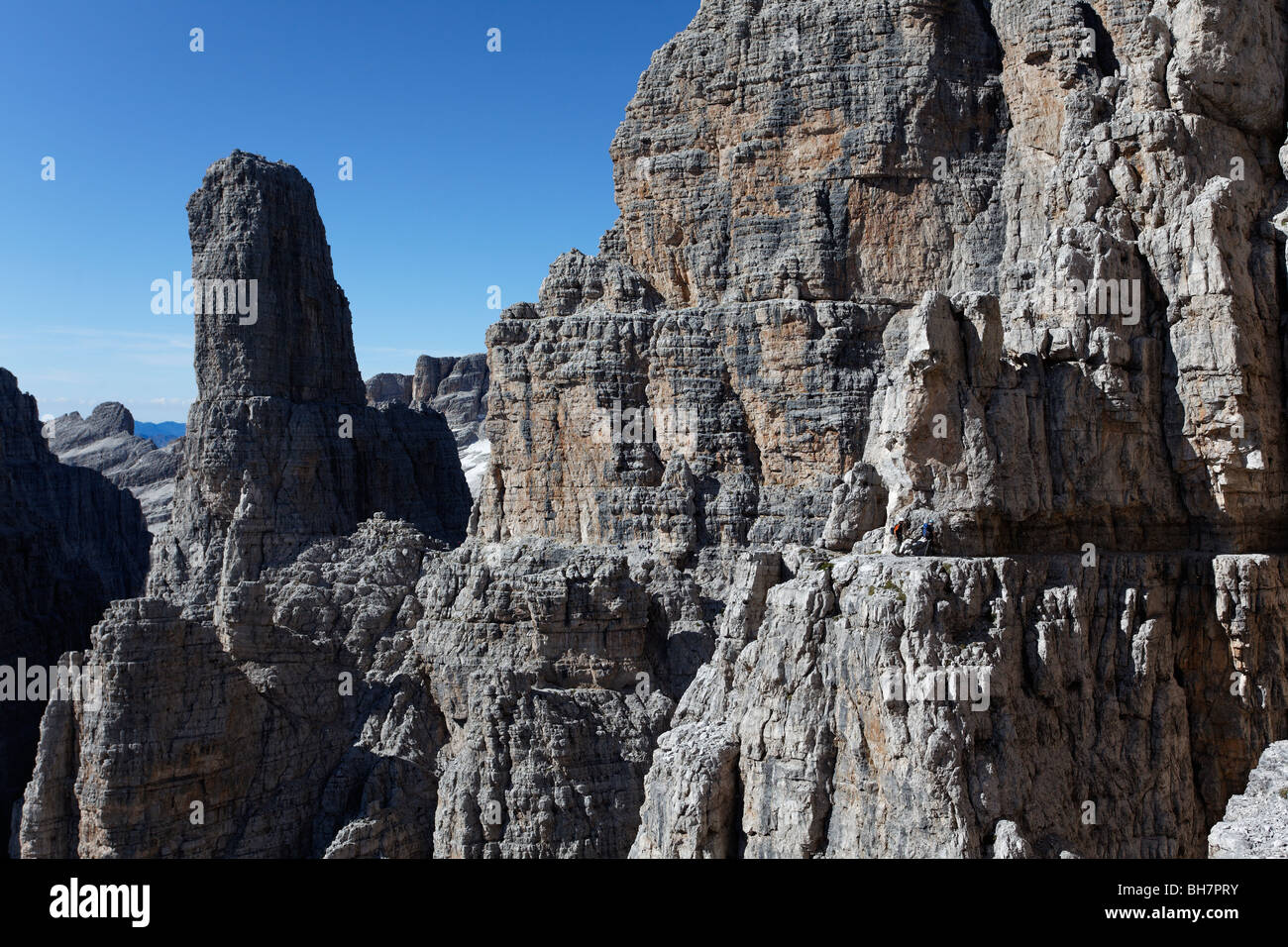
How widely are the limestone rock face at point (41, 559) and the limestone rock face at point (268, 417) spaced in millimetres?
4128

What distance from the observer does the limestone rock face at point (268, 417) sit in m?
53.6

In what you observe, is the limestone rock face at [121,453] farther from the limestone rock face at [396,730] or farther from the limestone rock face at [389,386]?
the limestone rock face at [396,730]

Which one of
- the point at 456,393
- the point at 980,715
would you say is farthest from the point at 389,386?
the point at 980,715

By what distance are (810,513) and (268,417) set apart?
2760cm

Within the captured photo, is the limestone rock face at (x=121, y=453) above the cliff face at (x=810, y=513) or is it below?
above

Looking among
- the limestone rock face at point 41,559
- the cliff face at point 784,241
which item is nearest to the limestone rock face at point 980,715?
the cliff face at point 784,241

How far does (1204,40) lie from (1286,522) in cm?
798

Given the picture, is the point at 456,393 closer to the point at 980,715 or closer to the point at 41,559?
the point at 41,559

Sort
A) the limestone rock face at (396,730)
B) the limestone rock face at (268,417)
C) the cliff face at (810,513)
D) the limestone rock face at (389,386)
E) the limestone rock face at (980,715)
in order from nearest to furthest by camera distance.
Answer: the limestone rock face at (980,715) → the cliff face at (810,513) → the limestone rock face at (396,730) → the limestone rock face at (268,417) → the limestone rock face at (389,386)

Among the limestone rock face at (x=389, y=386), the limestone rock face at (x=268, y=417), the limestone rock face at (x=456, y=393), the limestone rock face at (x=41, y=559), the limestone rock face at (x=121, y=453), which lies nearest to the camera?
the limestone rock face at (x=41, y=559)
